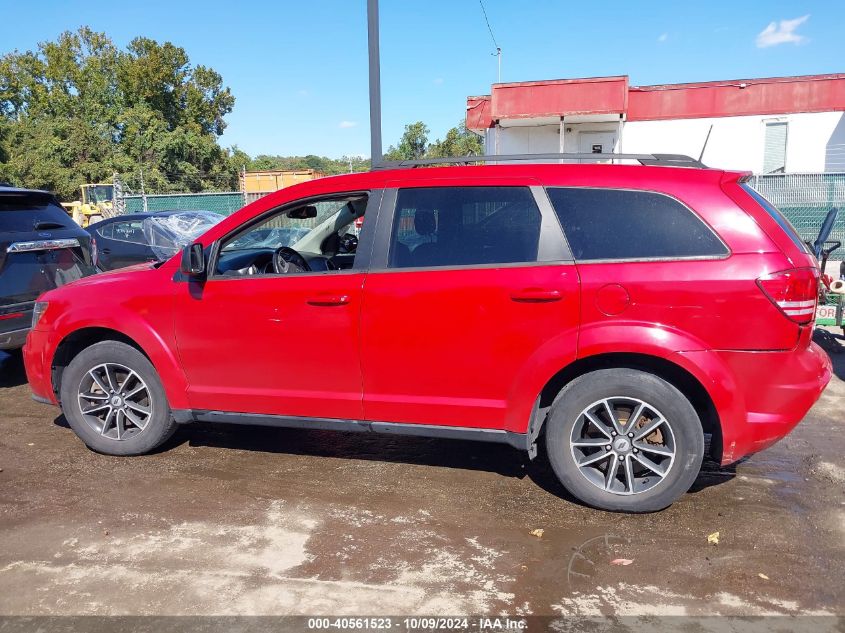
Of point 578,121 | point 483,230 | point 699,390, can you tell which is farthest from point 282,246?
point 578,121

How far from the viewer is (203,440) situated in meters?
5.09

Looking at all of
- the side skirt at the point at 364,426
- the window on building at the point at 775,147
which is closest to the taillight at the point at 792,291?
the side skirt at the point at 364,426

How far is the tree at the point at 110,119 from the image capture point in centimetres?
4168

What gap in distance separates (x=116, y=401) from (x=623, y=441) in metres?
3.31

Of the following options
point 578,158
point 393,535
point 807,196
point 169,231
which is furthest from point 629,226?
point 807,196

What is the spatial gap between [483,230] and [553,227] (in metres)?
0.40

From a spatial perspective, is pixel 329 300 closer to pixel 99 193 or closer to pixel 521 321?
pixel 521 321

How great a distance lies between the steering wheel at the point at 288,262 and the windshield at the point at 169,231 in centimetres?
770

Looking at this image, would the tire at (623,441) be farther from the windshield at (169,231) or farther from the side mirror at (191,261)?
the windshield at (169,231)

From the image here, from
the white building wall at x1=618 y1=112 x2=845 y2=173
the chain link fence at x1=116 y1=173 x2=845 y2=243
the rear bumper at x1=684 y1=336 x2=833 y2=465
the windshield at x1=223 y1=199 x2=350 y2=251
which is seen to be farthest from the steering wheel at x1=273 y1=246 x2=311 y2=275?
the white building wall at x1=618 y1=112 x2=845 y2=173

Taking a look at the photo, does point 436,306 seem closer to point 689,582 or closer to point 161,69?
point 689,582

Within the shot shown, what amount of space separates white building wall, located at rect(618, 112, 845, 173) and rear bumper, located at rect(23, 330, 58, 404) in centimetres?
2244

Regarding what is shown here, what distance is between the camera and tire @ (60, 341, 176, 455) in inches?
179

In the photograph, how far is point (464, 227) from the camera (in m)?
3.92
